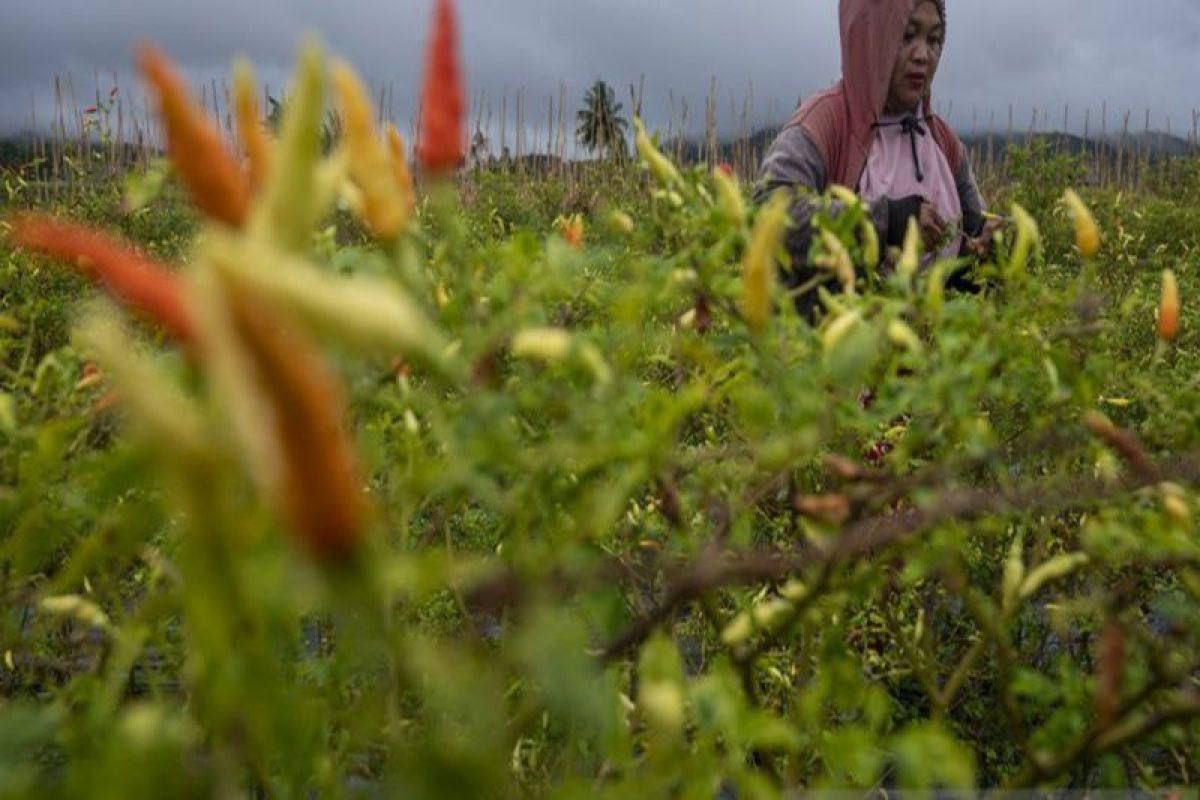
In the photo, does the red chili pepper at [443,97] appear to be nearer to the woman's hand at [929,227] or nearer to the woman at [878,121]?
the woman's hand at [929,227]

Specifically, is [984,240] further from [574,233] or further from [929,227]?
[574,233]

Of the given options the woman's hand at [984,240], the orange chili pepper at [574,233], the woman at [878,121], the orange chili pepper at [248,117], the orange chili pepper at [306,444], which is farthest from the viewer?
the woman at [878,121]

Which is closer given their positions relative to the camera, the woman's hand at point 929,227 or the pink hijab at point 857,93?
the woman's hand at point 929,227

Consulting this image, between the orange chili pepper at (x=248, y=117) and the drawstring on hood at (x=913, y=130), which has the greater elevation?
the drawstring on hood at (x=913, y=130)

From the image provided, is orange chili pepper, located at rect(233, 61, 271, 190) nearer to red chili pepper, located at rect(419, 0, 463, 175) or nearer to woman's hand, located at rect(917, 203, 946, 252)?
red chili pepper, located at rect(419, 0, 463, 175)

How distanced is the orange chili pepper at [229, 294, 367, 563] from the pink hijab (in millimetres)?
2897

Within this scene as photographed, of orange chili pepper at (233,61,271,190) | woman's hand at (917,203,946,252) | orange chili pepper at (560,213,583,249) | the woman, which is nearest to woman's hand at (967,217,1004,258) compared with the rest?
woman's hand at (917,203,946,252)

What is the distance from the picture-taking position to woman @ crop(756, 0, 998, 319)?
3146 millimetres

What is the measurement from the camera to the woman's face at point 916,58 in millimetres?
3225

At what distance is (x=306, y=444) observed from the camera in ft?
1.20

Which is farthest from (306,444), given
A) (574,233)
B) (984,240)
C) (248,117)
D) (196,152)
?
(984,240)

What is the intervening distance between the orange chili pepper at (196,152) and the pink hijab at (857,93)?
2811 mm

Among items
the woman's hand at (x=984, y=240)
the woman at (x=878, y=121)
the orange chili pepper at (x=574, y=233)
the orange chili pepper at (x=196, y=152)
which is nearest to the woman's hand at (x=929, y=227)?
the woman's hand at (x=984, y=240)

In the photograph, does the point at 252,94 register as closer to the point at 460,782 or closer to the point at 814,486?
the point at 460,782
